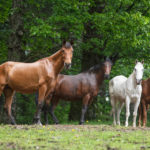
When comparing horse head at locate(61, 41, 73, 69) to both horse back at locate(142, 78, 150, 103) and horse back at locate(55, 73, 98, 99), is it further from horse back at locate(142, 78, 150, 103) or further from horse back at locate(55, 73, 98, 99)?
horse back at locate(142, 78, 150, 103)

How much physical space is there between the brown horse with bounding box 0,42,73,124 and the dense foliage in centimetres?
256

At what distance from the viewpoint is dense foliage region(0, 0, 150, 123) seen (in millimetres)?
13906

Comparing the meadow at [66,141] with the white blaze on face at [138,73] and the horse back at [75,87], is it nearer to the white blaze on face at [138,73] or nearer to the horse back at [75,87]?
the white blaze on face at [138,73]

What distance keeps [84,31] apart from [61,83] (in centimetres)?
305

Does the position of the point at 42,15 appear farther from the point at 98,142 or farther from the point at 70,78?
the point at 98,142

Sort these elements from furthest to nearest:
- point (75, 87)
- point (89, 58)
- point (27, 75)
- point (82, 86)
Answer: point (89, 58), point (75, 87), point (82, 86), point (27, 75)

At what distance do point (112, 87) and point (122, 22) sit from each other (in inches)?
120

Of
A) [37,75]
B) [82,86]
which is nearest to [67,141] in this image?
A: [37,75]

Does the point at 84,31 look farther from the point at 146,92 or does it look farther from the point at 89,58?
the point at 146,92

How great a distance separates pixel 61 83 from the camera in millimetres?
12961

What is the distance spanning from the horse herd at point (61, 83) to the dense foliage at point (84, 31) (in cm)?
211

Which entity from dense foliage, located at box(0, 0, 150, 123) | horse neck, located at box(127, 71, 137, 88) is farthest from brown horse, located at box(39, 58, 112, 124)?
dense foliage, located at box(0, 0, 150, 123)

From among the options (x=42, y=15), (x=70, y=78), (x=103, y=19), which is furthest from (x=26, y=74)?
(x=42, y=15)

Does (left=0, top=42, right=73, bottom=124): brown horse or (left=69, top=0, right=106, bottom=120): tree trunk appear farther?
(left=69, top=0, right=106, bottom=120): tree trunk
